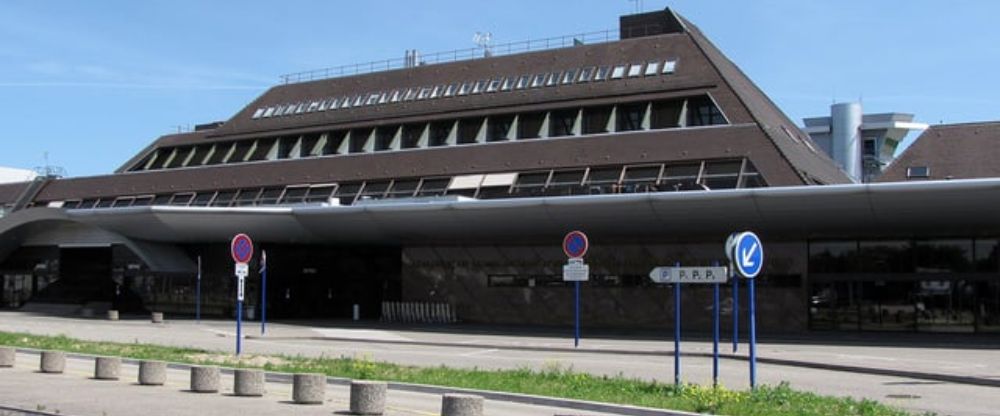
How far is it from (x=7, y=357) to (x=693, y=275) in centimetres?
1384

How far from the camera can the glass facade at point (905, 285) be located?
108ft

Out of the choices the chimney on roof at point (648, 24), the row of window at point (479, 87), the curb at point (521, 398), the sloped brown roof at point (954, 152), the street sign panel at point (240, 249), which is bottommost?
the curb at point (521, 398)

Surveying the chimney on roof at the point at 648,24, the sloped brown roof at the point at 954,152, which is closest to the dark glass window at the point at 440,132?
the chimney on roof at the point at 648,24

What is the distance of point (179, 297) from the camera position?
4788 centimetres

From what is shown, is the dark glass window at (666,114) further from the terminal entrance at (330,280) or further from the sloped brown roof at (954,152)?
the terminal entrance at (330,280)

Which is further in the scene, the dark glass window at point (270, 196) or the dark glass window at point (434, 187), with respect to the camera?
the dark glass window at point (270, 196)

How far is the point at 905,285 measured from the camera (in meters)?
33.9

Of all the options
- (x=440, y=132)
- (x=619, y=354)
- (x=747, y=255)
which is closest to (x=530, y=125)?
(x=440, y=132)

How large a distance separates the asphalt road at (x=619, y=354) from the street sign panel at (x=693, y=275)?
2.44 m

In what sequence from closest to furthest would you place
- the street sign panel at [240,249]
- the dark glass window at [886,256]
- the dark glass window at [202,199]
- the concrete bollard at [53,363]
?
1. the concrete bollard at [53,363]
2. the street sign panel at [240,249]
3. the dark glass window at [886,256]
4. the dark glass window at [202,199]

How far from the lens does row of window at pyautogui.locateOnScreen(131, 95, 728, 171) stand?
136 feet

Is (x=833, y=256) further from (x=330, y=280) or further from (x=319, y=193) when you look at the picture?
(x=319, y=193)

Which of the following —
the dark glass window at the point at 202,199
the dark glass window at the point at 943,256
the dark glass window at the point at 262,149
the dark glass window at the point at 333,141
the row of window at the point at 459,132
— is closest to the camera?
the dark glass window at the point at 943,256

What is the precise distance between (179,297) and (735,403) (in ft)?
128
